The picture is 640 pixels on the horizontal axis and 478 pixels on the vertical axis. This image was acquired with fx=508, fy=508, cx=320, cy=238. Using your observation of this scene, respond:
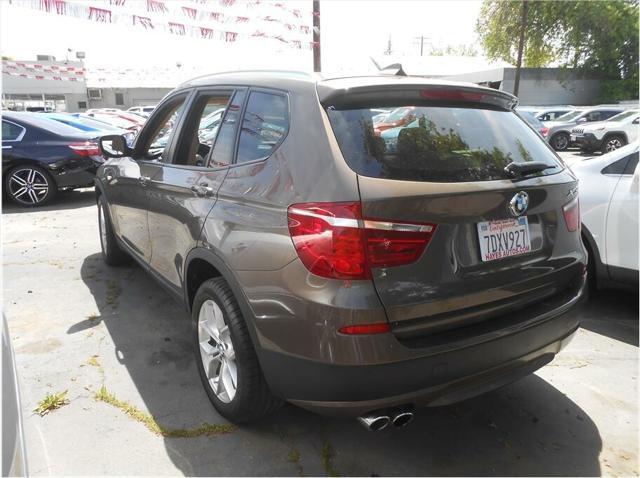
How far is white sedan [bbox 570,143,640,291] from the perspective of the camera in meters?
3.75

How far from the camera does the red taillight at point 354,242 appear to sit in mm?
1911

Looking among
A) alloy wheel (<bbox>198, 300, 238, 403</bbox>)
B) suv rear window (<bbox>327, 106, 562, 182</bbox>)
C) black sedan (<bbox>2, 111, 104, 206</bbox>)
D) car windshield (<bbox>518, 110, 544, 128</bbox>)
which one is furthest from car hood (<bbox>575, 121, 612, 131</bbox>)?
alloy wheel (<bbox>198, 300, 238, 403</bbox>)

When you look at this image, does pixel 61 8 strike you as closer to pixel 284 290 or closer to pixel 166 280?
pixel 166 280

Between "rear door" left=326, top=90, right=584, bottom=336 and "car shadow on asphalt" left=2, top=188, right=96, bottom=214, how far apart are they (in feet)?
24.9

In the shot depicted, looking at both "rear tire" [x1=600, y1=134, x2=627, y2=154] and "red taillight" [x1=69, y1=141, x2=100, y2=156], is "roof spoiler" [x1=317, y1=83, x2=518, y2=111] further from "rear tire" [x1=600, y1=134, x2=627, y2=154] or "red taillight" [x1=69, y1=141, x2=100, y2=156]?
"rear tire" [x1=600, y1=134, x2=627, y2=154]

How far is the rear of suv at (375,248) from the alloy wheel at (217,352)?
0.03ft

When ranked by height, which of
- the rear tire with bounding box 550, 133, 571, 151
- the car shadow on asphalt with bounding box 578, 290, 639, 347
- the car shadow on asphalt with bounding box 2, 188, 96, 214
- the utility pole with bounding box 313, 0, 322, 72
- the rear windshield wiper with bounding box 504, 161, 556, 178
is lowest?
the rear tire with bounding box 550, 133, 571, 151

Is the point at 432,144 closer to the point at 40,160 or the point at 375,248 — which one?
the point at 375,248

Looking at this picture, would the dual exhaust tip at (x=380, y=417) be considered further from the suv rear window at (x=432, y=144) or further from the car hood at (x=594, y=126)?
the car hood at (x=594, y=126)

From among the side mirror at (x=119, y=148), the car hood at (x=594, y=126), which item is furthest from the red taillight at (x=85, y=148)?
the car hood at (x=594, y=126)

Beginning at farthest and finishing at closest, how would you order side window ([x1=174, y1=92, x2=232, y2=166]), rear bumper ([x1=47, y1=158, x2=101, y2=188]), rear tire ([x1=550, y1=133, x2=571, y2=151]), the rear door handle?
rear tire ([x1=550, y1=133, x2=571, y2=151]) → rear bumper ([x1=47, y1=158, x2=101, y2=188]) → side window ([x1=174, y1=92, x2=232, y2=166]) → the rear door handle

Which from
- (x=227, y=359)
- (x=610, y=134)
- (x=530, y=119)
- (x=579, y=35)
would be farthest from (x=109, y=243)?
(x=579, y=35)

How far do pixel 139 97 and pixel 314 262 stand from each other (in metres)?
52.6

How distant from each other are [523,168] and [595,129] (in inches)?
672
